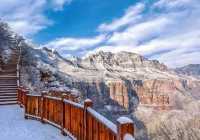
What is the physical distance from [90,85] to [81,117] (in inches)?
6060

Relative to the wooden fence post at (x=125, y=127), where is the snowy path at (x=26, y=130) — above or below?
below

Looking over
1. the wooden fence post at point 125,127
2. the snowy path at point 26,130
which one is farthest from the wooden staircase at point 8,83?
the wooden fence post at point 125,127

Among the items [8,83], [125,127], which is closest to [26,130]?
[125,127]

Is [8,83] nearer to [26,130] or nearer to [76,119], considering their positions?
[26,130]

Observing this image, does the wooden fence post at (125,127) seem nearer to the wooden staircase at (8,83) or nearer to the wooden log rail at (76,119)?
the wooden log rail at (76,119)

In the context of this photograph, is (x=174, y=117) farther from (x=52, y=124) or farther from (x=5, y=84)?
(x=52, y=124)

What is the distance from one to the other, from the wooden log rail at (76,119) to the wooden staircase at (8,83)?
9075 mm

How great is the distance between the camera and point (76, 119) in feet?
30.6

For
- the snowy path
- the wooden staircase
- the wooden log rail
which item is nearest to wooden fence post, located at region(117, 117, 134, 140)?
the wooden log rail

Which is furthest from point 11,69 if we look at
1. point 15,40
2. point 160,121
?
point 160,121

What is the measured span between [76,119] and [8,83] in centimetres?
2169

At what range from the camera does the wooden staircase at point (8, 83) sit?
24902 mm

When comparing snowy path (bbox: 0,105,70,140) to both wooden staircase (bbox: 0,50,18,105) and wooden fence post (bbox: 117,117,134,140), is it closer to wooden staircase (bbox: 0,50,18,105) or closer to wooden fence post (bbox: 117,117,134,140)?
wooden fence post (bbox: 117,117,134,140)

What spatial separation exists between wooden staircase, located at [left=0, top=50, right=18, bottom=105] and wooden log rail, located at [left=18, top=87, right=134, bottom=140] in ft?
29.8
